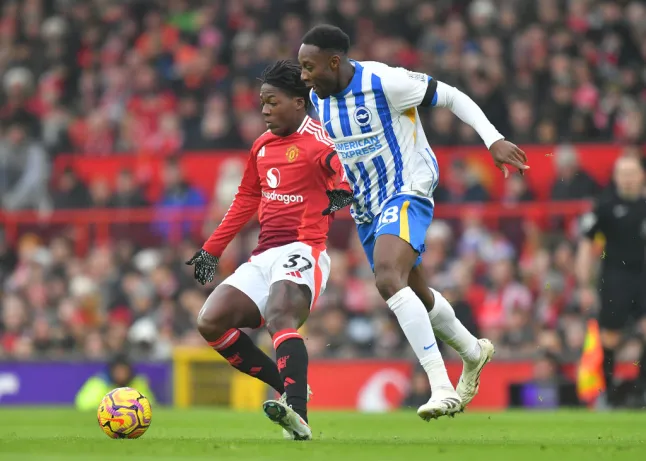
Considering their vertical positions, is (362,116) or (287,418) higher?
(362,116)

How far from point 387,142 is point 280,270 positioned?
42.6 inches

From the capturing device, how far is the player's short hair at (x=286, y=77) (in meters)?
8.24

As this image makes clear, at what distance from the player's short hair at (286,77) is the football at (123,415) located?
2.19 metres

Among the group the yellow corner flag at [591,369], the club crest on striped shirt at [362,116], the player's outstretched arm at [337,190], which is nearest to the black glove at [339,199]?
the player's outstretched arm at [337,190]

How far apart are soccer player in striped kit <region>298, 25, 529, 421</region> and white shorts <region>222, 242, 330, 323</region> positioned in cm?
47

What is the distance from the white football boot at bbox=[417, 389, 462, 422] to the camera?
23.4ft

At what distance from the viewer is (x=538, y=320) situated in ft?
47.2

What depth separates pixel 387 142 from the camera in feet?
25.5

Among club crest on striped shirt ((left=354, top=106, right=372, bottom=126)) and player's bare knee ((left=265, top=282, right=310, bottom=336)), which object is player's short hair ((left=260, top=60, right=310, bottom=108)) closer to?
club crest on striped shirt ((left=354, top=106, right=372, bottom=126))

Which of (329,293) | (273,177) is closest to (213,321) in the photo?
(273,177)

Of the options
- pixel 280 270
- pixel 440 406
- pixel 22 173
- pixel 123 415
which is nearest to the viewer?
pixel 440 406

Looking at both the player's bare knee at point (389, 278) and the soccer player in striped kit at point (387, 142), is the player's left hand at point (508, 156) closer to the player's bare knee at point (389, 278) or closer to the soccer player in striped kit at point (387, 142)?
the soccer player in striped kit at point (387, 142)

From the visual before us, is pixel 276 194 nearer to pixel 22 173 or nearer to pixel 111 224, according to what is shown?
pixel 111 224

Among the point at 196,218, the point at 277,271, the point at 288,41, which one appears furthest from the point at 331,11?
the point at 277,271
